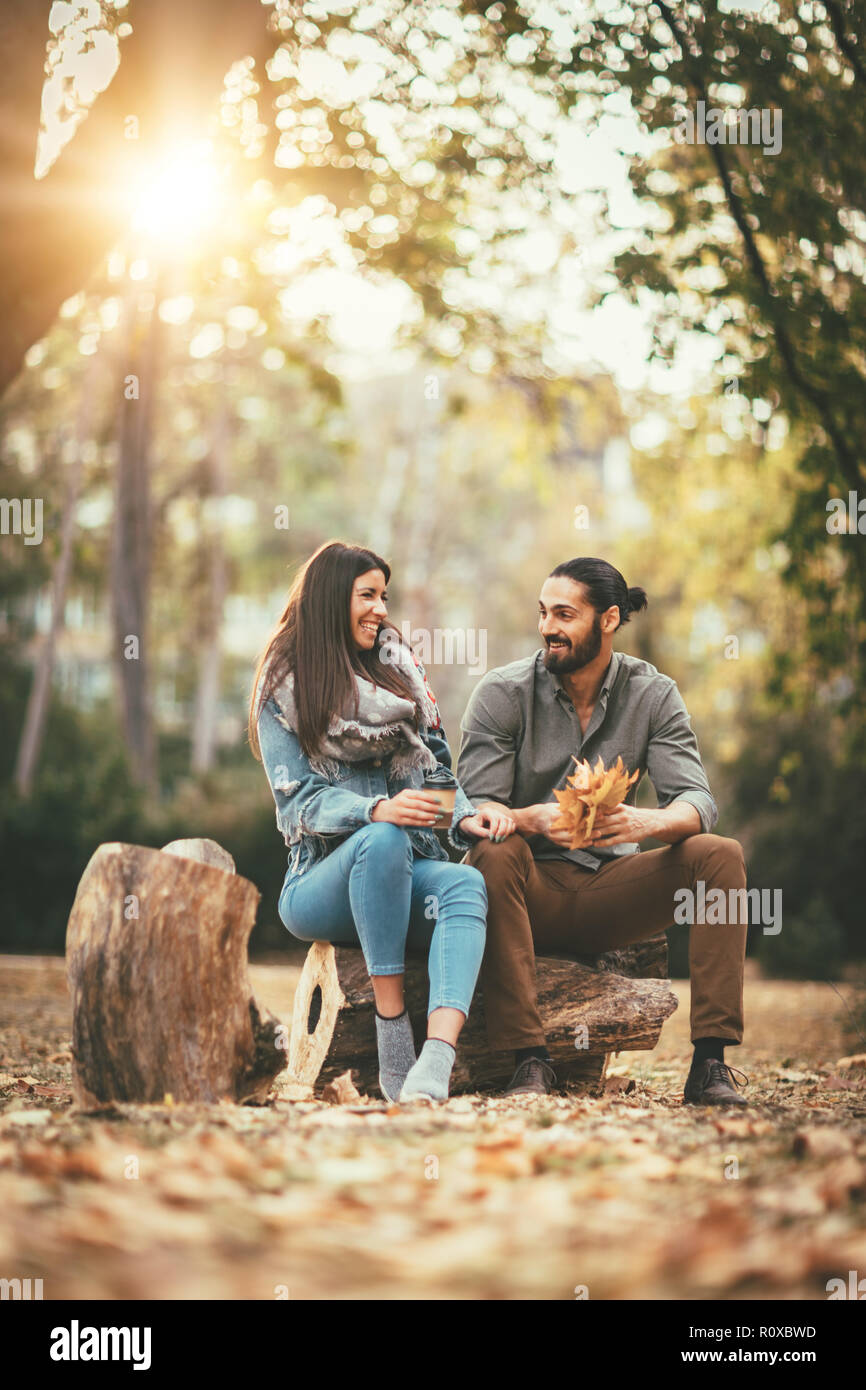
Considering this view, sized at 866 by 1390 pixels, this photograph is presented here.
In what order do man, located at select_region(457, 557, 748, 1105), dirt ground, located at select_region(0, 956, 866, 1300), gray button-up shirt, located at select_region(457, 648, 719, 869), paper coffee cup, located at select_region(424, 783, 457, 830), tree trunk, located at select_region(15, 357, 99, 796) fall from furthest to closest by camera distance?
tree trunk, located at select_region(15, 357, 99, 796) → gray button-up shirt, located at select_region(457, 648, 719, 869) → paper coffee cup, located at select_region(424, 783, 457, 830) → man, located at select_region(457, 557, 748, 1105) → dirt ground, located at select_region(0, 956, 866, 1300)

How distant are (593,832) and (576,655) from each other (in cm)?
65

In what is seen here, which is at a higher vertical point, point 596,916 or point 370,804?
point 370,804

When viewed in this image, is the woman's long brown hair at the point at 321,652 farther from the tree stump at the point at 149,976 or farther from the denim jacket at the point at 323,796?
the tree stump at the point at 149,976

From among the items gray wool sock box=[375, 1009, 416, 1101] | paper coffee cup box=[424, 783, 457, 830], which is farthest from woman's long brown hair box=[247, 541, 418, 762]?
gray wool sock box=[375, 1009, 416, 1101]

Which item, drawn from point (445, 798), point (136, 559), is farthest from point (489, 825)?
point (136, 559)

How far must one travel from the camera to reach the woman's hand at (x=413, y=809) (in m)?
3.57

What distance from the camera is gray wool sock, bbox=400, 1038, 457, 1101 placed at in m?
3.41

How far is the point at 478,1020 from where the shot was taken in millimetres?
3957

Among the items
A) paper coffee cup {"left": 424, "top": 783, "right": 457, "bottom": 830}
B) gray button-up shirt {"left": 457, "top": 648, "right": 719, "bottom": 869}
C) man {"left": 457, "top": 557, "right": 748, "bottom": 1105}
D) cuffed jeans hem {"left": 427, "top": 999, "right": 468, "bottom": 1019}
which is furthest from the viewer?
gray button-up shirt {"left": 457, "top": 648, "right": 719, "bottom": 869}

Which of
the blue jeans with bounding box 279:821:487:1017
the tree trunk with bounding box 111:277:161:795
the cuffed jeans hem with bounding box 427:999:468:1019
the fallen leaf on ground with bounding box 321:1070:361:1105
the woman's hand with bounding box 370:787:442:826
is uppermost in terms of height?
the tree trunk with bounding box 111:277:161:795

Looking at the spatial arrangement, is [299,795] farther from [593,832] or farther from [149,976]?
[593,832]

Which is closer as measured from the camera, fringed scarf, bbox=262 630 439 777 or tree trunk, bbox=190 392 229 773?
fringed scarf, bbox=262 630 439 777

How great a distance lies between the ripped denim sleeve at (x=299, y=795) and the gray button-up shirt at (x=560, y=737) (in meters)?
0.57

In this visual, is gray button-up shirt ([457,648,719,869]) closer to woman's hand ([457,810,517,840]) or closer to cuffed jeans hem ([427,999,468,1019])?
woman's hand ([457,810,517,840])
